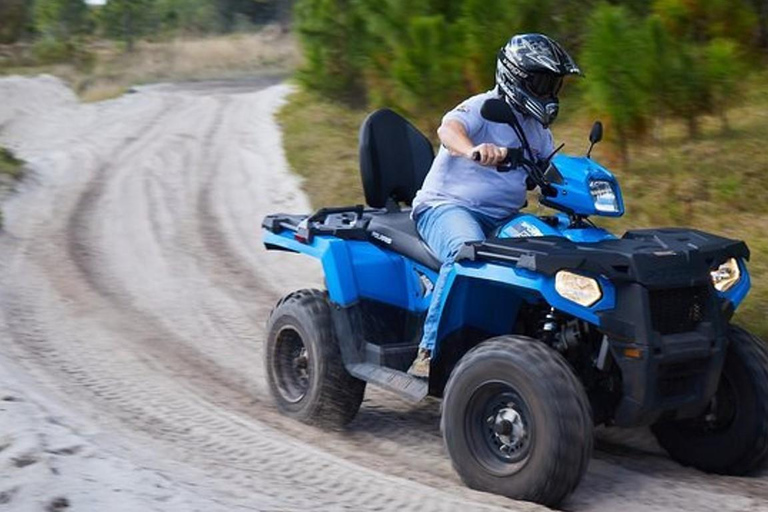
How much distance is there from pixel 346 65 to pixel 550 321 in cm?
1418

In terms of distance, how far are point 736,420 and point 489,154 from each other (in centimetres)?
161

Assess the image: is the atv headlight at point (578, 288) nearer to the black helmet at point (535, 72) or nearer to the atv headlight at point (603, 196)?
the atv headlight at point (603, 196)

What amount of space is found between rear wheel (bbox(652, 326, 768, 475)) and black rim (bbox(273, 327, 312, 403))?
206cm

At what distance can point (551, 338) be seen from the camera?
5.38 metres

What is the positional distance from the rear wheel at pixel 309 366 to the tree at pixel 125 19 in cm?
4314

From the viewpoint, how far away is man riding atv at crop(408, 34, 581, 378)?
544 cm

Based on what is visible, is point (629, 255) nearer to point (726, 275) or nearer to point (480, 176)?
point (726, 275)

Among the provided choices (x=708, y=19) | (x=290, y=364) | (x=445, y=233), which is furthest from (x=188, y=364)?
(x=708, y=19)

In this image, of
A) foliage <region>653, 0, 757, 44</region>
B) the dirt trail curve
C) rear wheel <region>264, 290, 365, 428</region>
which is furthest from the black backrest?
foliage <region>653, 0, 757, 44</region>

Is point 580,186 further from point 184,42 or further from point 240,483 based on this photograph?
point 184,42

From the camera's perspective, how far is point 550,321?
536 cm

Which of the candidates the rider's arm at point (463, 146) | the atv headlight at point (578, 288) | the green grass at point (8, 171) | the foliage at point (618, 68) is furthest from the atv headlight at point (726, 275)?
the green grass at point (8, 171)

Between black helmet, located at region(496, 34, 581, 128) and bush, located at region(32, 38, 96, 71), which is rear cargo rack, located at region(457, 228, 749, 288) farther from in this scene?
bush, located at region(32, 38, 96, 71)

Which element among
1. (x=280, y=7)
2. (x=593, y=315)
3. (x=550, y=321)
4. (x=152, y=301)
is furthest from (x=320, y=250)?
(x=280, y=7)
